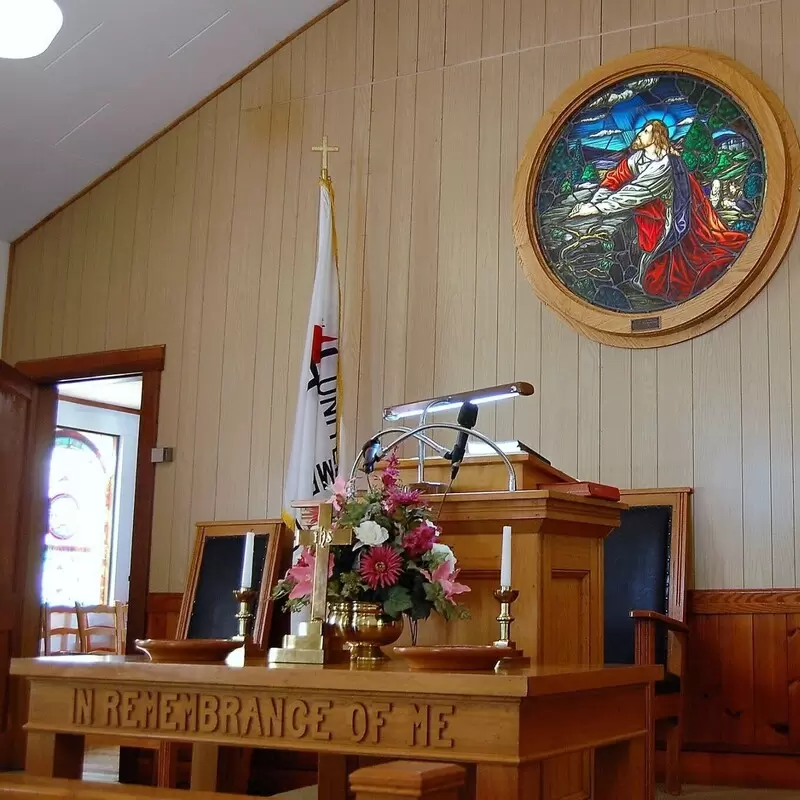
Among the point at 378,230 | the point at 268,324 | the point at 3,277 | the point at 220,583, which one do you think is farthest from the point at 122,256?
the point at 220,583

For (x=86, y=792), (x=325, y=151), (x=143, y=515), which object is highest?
(x=325, y=151)

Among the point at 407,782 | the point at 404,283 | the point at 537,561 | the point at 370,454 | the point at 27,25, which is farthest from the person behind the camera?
the point at 404,283

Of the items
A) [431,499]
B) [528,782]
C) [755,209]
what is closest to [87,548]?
[755,209]

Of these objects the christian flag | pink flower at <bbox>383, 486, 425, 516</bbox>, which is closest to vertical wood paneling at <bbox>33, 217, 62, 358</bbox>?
the christian flag

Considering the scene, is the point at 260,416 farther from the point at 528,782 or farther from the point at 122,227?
the point at 528,782

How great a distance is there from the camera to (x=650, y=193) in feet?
16.0

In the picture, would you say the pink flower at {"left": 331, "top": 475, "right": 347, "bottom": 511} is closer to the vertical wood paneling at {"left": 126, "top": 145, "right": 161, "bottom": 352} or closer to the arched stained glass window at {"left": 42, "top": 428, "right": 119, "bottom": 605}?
the vertical wood paneling at {"left": 126, "top": 145, "right": 161, "bottom": 352}

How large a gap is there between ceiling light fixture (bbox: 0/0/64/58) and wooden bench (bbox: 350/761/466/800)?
4269 millimetres

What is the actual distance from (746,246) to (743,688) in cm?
168

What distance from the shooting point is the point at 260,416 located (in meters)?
5.70

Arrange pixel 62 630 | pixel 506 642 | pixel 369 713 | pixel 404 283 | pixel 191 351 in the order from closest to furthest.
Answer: pixel 369 713 → pixel 506 642 → pixel 404 283 → pixel 191 351 → pixel 62 630

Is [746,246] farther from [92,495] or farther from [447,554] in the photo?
[92,495]

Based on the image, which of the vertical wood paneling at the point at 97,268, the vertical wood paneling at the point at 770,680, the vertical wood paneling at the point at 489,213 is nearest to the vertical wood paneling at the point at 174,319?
the vertical wood paneling at the point at 97,268

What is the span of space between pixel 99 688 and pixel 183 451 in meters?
3.44
